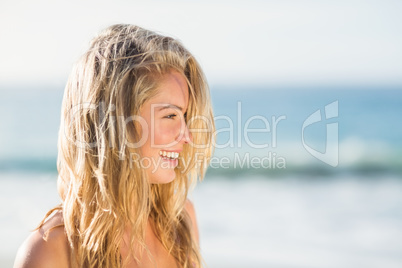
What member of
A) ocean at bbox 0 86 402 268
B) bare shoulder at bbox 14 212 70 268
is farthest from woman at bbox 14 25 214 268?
ocean at bbox 0 86 402 268

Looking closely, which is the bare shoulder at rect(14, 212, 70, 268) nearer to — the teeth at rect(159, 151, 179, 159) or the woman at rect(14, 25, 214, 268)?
the woman at rect(14, 25, 214, 268)

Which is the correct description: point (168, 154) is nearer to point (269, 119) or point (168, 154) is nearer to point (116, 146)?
point (116, 146)

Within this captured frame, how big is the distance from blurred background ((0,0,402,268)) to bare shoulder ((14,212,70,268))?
3.73 meters

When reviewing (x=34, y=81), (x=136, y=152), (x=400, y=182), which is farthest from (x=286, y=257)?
(x=34, y=81)

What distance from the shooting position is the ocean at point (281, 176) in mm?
6234

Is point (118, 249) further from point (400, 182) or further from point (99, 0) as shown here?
point (99, 0)

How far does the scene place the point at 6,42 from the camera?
41.1ft

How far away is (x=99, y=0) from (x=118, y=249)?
11.1 metres

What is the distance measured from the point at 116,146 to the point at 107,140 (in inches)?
1.7

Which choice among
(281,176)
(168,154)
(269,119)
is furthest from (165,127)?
(269,119)

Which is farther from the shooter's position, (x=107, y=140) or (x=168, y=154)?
(x=168, y=154)

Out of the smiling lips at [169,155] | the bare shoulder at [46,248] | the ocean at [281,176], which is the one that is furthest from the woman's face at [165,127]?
the ocean at [281,176]

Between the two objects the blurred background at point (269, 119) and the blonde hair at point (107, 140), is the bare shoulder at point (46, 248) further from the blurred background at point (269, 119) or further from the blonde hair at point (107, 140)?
the blurred background at point (269, 119)

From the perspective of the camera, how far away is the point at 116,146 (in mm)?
2105
